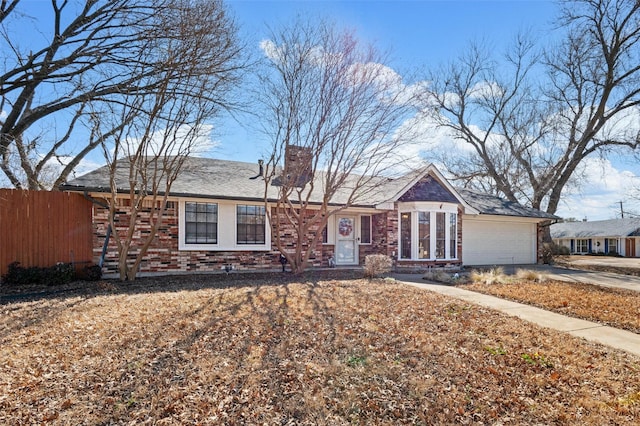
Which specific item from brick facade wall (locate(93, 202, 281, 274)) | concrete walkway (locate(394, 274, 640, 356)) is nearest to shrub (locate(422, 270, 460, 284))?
concrete walkway (locate(394, 274, 640, 356))

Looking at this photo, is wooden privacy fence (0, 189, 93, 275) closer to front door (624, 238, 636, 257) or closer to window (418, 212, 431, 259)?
window (418, 212, 431, 259)

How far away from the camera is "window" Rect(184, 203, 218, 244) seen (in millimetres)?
11367

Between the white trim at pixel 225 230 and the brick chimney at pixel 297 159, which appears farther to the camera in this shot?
the white trim at pixel 225 230

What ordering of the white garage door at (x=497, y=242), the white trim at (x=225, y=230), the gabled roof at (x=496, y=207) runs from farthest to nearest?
the gabled roof at (x=496, y=207), the white garage door at (x=497, y=242), the white trim at (x=225, y=230)

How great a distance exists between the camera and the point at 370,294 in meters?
7.98

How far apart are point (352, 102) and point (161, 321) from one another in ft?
25.4

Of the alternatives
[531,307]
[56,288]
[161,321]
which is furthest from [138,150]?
[531,307]

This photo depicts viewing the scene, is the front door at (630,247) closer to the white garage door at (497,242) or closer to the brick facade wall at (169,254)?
the white garage door at (497,242)

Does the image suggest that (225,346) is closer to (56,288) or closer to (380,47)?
(56,288)

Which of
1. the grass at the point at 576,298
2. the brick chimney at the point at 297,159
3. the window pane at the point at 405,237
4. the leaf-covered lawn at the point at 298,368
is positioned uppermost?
the brick chimney at the point at 297,159

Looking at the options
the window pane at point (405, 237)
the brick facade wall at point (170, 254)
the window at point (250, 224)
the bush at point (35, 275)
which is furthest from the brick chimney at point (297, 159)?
the bush at point (35, 275)

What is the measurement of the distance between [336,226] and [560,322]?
8.68m

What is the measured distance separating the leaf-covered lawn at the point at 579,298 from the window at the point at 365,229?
5327 mm

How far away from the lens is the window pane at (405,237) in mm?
13789
